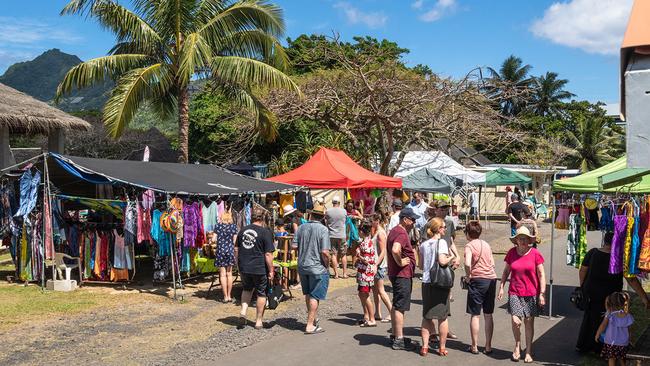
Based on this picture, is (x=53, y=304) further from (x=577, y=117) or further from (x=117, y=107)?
(x=577, y=117)

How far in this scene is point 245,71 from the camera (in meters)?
17.0

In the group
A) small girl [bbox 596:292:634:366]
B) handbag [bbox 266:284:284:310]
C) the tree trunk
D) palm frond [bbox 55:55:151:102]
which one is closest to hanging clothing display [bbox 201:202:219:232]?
handbag [bbox 266:284:284:310]

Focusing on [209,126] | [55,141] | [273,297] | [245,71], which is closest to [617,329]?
[273,297]

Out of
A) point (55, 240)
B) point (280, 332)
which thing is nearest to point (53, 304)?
point (55, 240)

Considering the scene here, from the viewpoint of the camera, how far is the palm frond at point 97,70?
1641 centimetres

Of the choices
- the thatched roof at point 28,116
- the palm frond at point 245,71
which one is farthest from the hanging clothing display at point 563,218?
the thatched roof at point 28,116

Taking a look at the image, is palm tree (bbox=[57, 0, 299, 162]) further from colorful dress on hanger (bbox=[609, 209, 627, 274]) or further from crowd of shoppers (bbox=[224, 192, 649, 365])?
colorful dress on hanger (bbox=[609, 209, 627, 274])

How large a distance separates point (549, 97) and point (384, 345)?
60066mm

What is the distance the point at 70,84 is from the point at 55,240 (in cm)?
617

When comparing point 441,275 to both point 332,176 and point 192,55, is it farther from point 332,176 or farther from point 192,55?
point 192,55

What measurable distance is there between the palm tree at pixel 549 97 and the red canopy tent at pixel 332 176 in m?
50.2

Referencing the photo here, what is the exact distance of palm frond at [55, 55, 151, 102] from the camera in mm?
16406

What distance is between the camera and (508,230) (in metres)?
26.2

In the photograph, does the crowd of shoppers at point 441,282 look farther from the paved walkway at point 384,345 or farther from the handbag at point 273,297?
the handbag at point 273,297
